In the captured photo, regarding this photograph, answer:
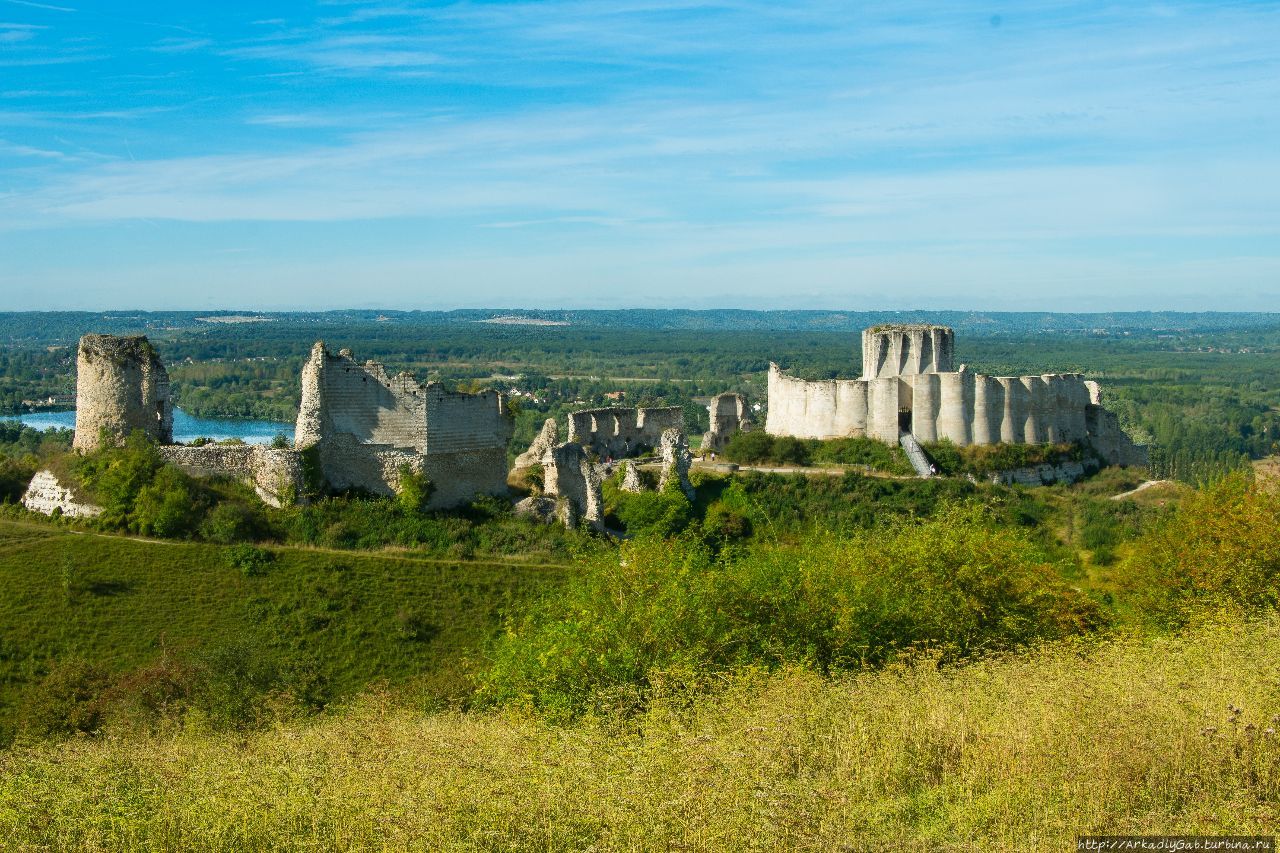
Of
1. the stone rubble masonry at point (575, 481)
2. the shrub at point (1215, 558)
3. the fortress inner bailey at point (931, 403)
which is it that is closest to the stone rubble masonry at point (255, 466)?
the stone rubble masonry at point (575, 481)

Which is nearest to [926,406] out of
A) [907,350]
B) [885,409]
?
[885,409]

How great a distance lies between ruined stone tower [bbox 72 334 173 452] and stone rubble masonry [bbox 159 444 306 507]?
3.07ft

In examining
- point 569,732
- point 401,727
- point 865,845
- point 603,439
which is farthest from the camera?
point 603,439

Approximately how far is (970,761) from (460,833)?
5.01 metres

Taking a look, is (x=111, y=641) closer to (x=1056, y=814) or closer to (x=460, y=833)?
(x=460, y=833)

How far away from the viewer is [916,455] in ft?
136

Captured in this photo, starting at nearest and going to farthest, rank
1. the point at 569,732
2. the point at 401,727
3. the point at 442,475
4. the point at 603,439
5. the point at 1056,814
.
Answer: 1. the point at 1056,814
2. the point at 569,732
3. the point at 401,727
4. the point at 442,475
5. the point at 603,439

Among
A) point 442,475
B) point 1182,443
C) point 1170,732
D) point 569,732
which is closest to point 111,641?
point 442,475

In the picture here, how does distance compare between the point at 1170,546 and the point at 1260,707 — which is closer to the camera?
the point at 1260,707

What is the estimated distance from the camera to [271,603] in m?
23.4

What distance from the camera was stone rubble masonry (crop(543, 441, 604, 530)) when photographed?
3112 cm

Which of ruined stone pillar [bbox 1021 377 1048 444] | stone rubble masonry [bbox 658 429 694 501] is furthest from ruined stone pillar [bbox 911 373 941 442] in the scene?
stone rubble masonry [bbox 658 429 694 501]

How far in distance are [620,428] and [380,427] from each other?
13.8 meters

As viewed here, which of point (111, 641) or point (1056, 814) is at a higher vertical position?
point (1056, 814)
